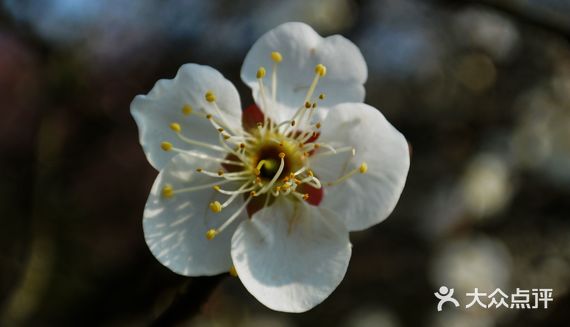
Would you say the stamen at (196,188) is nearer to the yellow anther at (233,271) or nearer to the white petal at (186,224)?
the white petal at (186,224)

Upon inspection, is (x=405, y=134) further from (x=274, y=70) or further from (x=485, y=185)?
(x=274, y=70)

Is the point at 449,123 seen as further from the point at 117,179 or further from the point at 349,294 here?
the point at 117,179

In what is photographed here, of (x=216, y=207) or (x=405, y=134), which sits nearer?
(x=216, y=207)

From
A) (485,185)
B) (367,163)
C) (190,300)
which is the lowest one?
(485,185)

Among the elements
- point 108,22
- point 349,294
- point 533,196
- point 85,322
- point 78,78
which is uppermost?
point 78,78

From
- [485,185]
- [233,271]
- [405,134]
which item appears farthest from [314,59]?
[405,134]

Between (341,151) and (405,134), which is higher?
(341,151)

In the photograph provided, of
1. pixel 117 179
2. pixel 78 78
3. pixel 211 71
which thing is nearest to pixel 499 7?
pixel 211 71
